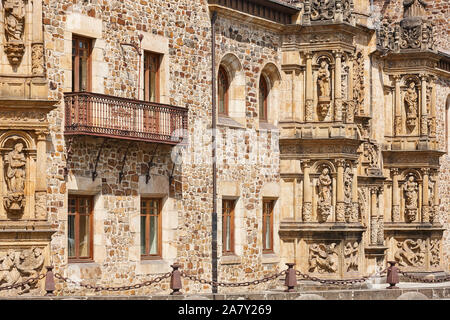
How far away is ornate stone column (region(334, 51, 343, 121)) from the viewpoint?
1603 inches

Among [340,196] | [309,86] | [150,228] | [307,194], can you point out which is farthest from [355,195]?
[150,228]

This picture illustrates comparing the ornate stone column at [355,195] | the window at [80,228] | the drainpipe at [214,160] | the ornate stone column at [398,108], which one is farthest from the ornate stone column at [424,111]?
the window at [80,228]

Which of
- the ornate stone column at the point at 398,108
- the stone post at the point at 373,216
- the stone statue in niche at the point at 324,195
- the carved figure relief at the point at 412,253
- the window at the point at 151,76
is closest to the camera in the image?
the window at the point at 151,76

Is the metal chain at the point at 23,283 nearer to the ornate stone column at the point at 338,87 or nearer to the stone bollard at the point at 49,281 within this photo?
the stone bollard at the point at 49,281

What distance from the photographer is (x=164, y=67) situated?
3544 centimetres

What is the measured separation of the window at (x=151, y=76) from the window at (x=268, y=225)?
6.63 m

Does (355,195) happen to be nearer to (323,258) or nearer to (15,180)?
(323,258)

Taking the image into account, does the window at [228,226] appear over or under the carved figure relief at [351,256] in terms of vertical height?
over

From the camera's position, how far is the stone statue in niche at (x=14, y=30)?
97.2 feet

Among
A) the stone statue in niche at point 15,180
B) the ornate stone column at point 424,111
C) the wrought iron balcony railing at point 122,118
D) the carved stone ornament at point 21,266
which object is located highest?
the ornate stone column at point 424,111

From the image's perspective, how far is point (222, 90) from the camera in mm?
38625

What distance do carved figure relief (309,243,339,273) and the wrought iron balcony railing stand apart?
698 cm

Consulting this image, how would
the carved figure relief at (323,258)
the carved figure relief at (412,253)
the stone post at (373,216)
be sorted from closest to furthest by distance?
1. the carved figure relief at (323,258)
2. the stone post at (373,216)
3. the carved figure relief at (412,253)
